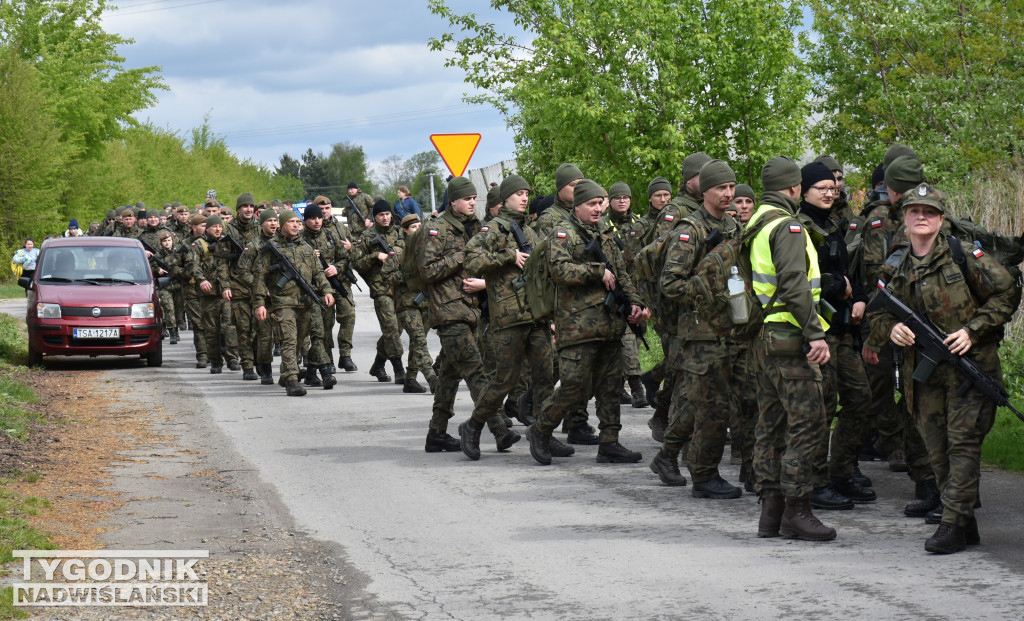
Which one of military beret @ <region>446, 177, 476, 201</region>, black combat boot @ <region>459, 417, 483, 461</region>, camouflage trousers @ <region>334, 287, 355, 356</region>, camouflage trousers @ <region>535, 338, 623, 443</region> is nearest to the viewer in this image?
camouflage trousers @ <region>535, 338, 623, 443</region>

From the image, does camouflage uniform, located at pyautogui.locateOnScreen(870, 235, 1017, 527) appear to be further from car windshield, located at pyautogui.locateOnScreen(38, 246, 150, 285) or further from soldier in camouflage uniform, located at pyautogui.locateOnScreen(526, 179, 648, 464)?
car windshield, located at pyautogui.locateOnScreen(38, 246, 150, 285)

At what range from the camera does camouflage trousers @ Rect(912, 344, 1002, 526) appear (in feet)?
21.6

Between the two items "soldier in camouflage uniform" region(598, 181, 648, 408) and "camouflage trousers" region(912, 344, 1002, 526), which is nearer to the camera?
"camouflage trousers" region(912, 344, 1002, 526)

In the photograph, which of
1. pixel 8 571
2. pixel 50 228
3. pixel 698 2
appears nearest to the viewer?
pixel 8 571

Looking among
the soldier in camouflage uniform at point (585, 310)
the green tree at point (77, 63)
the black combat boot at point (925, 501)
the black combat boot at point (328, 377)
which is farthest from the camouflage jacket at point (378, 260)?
the green tree at point (77, 63)

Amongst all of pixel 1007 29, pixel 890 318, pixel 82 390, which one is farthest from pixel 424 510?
pixel 1007 29

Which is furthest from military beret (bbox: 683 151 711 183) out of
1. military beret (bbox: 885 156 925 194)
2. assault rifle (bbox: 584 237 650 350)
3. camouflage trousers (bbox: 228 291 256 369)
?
camouflage trousers (bbox: 228 291 256 369)

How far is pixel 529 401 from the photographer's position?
12.1 metres

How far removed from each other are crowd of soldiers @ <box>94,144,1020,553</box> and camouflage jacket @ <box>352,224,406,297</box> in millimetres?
2630

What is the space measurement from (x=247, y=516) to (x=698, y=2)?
12217 mm

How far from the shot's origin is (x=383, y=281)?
15641 mm

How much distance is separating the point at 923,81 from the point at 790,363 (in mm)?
12843

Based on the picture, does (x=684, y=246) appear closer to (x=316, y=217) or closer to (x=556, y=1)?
(x=316, y=217)

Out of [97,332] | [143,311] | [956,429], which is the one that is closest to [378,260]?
[143,311]
